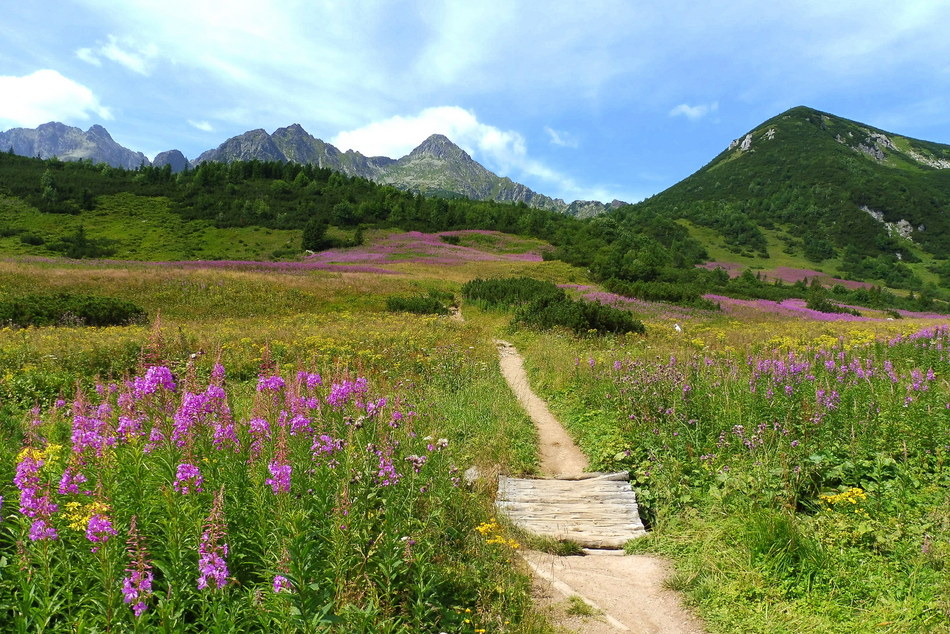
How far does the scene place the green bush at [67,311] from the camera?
50.4ft

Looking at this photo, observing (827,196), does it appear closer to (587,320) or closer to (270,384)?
(587,320)

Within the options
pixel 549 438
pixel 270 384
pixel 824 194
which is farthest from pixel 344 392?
pixel 824 194

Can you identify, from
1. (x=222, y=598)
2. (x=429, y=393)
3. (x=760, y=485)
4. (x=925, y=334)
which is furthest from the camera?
(x=925, y=334)

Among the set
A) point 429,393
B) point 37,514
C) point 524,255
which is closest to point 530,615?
point 37,514

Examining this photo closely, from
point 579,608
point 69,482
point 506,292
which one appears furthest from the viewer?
point 506,292

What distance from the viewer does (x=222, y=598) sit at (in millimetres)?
2318

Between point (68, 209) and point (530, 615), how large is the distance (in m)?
75.9

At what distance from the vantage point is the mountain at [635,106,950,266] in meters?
93.0

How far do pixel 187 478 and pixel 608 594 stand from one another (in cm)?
373

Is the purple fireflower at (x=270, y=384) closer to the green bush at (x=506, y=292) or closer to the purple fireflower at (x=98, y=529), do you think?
the purple fireflower at (x=98, y=529)

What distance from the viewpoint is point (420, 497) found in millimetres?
4336

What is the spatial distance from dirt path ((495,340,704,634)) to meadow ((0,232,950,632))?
223mm

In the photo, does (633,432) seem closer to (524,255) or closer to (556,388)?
(556,388)

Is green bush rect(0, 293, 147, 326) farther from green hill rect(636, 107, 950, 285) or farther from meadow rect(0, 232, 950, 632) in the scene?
green hill rect(636, 107, 950, 285)
